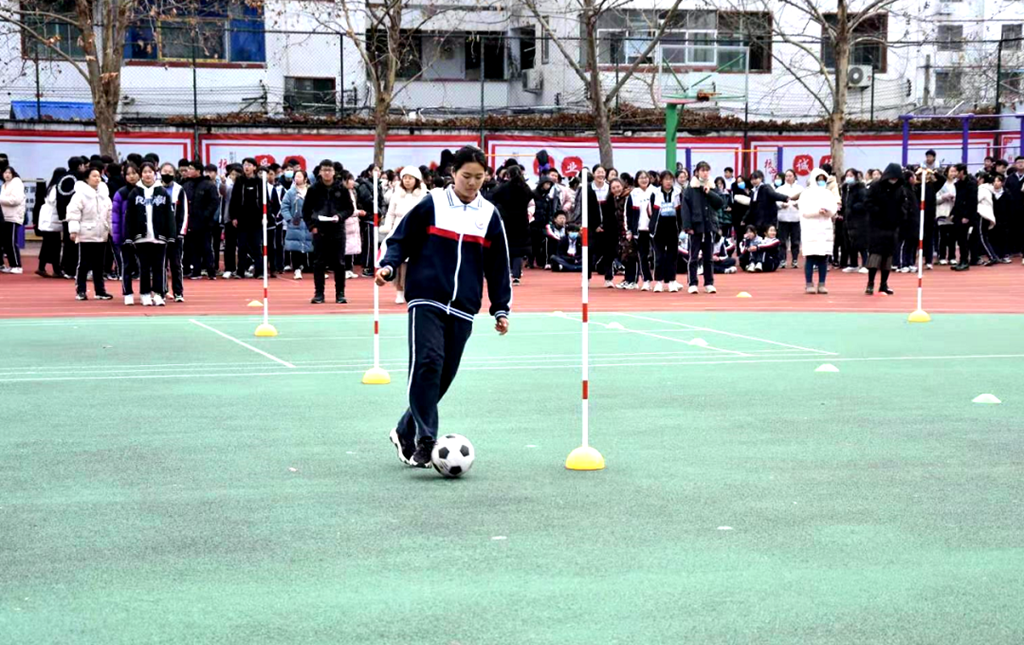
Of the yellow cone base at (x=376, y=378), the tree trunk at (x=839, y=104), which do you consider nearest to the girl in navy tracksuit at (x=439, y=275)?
the yellow cone base at (x=376, y=378)

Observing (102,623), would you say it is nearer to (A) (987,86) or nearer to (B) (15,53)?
(B) (15,53)

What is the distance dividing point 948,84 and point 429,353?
150ft

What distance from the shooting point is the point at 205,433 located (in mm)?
10477

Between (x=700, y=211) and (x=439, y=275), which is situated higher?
(x=700, y=211)

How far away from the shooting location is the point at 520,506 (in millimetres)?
8039

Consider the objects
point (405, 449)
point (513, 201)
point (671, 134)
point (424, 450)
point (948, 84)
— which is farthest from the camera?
point (948, 84)

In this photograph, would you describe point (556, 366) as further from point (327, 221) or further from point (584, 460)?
point (327, 221)

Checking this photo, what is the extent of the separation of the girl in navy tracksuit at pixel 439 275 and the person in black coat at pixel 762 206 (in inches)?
803

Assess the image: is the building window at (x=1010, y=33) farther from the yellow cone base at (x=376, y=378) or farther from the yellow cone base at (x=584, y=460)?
the yellow cone base at (x=584, y=460)

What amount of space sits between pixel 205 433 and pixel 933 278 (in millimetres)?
19839

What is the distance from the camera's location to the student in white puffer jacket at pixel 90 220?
842 inches

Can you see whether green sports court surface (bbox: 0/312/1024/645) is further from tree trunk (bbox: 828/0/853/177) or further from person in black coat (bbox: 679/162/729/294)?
tree trunk (bbox: 828/0/853/177)

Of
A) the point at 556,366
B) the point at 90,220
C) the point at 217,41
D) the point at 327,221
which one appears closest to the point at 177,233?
the point at 90,220

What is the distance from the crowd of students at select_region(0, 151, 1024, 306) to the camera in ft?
70.1
